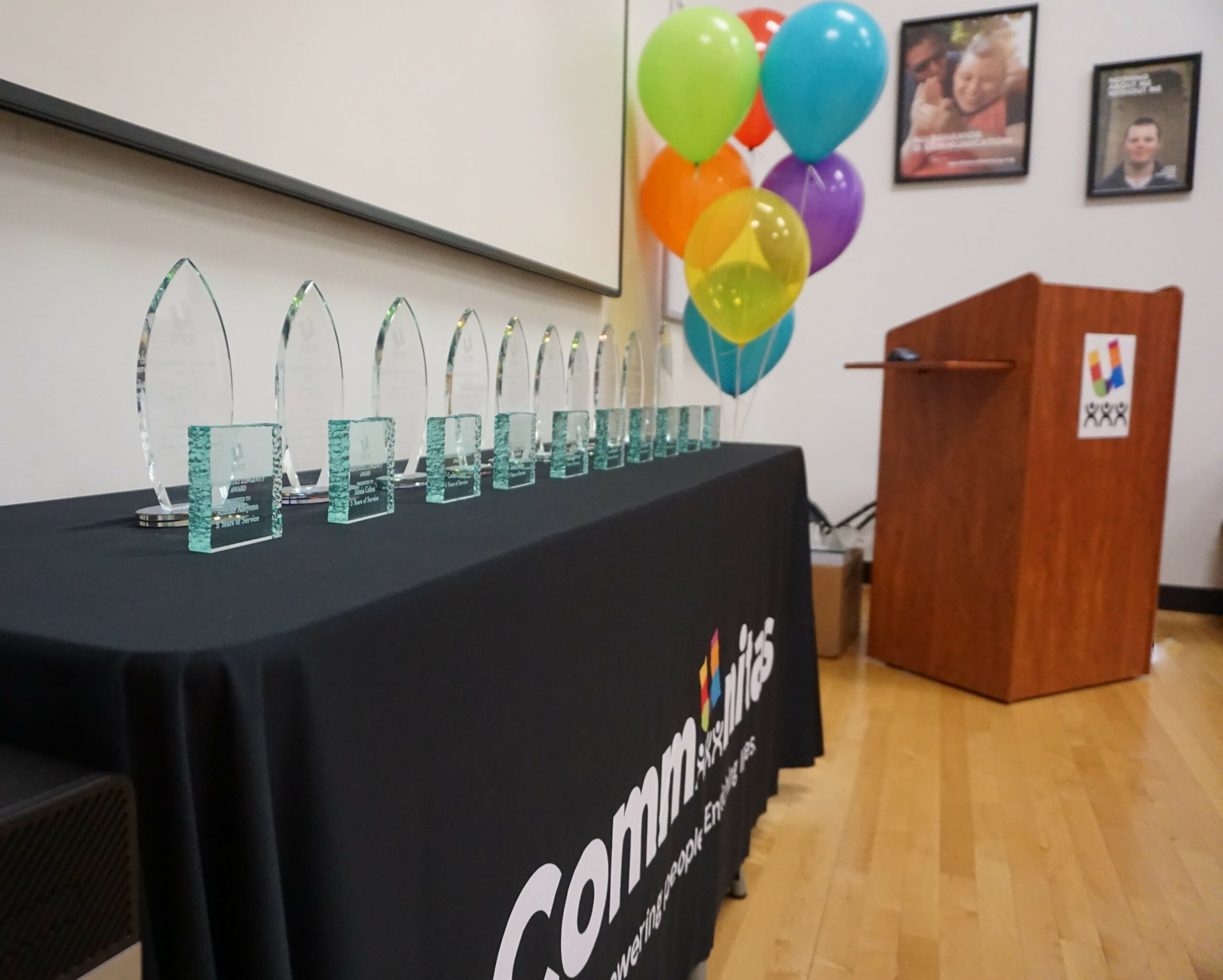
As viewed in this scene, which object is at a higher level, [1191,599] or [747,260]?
[747,260]

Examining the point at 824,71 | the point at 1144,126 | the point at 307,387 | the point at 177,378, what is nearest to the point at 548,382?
the point at 307,387

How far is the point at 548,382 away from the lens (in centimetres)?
121

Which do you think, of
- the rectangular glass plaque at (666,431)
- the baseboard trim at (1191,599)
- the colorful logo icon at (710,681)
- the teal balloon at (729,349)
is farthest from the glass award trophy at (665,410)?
the baseboard trim at (1191,599)

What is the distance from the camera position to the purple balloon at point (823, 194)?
2234mm

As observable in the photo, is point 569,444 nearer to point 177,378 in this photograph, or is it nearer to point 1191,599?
point 177,378

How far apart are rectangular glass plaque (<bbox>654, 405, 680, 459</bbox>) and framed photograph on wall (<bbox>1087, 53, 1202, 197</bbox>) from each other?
9.54ft

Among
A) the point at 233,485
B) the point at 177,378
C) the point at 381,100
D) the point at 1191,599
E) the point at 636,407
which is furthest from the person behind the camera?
the point at 1191,599

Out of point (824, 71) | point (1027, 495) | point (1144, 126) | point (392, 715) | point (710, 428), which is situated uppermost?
point (1144, 126)

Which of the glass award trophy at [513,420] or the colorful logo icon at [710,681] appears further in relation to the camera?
the colorful logo icon at [710,681]

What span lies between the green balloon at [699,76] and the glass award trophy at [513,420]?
3.49 feet

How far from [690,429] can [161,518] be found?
1120mm

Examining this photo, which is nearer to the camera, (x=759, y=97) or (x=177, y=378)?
(x=177, y=378)

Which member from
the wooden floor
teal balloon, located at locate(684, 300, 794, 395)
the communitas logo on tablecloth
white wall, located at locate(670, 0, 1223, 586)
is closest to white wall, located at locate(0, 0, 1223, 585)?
white wall, located at locate(670, 0, 1223, 586)

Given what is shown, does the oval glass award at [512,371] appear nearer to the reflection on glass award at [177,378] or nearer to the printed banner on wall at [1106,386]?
the reflection on glass award at [177,378]
